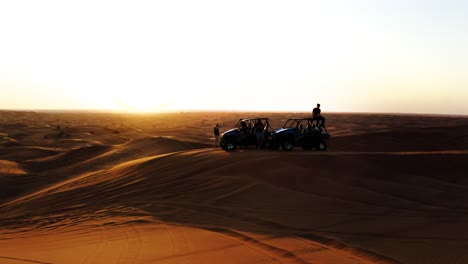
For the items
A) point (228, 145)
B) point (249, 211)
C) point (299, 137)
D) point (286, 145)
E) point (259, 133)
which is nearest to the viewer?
point (249, 211)

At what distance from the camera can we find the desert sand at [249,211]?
7.79 metres

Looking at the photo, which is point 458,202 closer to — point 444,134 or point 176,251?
point 176,251

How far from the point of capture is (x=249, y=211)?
36.0ft

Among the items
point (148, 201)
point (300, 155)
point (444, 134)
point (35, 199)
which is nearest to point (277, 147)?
point (300, 155)

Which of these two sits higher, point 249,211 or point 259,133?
point 259,133

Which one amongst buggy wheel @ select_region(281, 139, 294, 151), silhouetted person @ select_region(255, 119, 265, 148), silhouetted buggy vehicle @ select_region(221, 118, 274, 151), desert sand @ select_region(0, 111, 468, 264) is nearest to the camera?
desert sand @ select_region(0, 111, 468, 264)

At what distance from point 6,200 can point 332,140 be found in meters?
22.7

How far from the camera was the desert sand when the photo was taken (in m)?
7.79

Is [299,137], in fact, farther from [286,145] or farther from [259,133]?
[259,133]

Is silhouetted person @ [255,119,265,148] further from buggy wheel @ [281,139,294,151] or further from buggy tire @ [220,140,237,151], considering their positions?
buggy tire @ [220,140,237,151]

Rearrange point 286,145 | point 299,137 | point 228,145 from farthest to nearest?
point 299,137
point 286,145
point 228,145

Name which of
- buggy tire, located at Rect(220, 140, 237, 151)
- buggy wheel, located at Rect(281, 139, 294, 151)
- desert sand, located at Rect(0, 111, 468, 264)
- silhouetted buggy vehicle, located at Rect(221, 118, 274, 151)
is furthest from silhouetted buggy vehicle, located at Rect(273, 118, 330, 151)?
desert sand, located at Rect(0, 111, 468, 264)

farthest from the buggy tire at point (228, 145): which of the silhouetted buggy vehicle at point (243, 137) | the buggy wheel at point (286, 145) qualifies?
the buggy wheel at point (286, 145)

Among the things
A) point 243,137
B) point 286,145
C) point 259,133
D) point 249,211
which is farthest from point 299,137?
point 249,211
